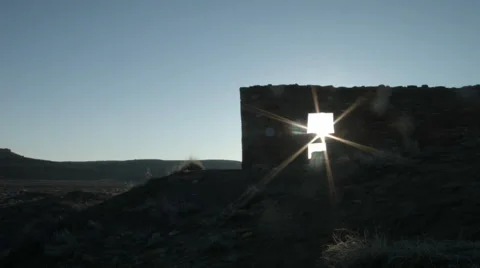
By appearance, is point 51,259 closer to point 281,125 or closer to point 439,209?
point 439,209

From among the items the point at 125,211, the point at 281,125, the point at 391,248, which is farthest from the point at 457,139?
the point at 391,248

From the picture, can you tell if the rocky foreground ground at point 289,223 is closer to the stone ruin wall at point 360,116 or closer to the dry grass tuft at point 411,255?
the dry grass tuft at point 411,255

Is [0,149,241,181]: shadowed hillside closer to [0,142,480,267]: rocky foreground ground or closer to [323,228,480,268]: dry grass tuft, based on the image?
[0,142,480,267]: rocky foreground ground

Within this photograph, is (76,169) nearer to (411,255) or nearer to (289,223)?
(289,223)

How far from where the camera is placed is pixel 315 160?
16.6m

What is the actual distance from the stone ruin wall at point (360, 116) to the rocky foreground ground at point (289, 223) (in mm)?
1892

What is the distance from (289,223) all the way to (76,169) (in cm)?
5064

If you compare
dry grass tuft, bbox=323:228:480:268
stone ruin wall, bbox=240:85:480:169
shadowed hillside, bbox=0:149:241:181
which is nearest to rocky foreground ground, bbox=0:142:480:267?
dry grass tuft, bbox=323:228:480:268

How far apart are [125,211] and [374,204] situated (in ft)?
23.8

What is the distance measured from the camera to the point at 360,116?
17.8 meters

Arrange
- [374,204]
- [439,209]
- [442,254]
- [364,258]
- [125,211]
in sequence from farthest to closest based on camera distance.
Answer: [125,211], [374,204], [439,209], [364,258], [442,254]

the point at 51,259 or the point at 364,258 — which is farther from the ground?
the point at 364,258

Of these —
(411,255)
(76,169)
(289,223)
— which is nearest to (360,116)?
(289,223)

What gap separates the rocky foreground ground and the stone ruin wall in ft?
6.21
